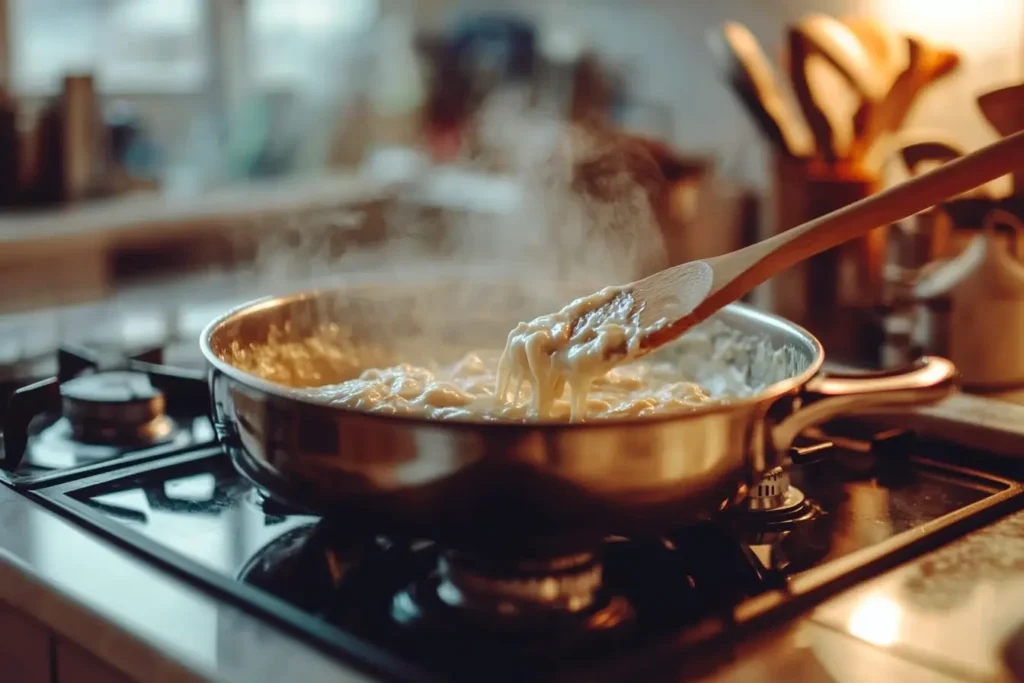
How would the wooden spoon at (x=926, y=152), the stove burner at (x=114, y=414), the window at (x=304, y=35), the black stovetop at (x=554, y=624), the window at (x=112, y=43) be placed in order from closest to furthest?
1. the black stovetop at (x=554, y=624)
2. the stove burner at (x=114, y=414)
3. the wooden spoon at (x=926, y=152)
4. the window at (x=112, y=43)
5. the window at (x=304, y=35)

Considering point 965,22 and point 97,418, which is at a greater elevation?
point 965,22

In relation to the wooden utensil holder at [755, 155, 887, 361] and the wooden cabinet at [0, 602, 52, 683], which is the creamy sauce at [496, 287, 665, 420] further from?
the wooden utensil holder at [755, 155, 887, 361]

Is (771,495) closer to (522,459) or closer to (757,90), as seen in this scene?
(522,459)

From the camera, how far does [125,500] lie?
2.75 feet

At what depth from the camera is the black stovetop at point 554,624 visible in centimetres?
61

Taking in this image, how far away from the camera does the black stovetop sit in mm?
610

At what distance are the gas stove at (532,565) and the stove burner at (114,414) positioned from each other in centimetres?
6

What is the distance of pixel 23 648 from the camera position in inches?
29.3

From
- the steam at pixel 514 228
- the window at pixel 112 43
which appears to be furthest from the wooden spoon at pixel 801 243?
the window at pixel 112 43

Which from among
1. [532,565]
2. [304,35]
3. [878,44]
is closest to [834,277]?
[878,44]

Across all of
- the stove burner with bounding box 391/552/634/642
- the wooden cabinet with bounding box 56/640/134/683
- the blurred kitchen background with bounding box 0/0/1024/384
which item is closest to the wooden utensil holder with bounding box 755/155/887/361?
the blurred kitchen background with bounding box 0/0/1024/384

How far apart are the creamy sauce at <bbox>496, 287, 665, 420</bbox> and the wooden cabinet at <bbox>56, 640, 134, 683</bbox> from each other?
0.31m

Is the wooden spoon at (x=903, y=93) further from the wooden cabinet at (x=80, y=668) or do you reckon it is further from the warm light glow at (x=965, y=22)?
the wooden cabinet at (x=80, y=668)

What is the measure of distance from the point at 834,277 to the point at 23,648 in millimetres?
926
